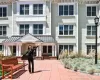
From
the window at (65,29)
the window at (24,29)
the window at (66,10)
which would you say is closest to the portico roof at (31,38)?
the window at (24,29)

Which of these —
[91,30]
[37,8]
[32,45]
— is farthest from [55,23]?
[91,30]

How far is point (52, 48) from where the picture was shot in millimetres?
36000

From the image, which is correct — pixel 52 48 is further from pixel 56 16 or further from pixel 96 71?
pixel 96 71

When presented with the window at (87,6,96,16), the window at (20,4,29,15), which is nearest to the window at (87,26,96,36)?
the window at (87,6,96,16)

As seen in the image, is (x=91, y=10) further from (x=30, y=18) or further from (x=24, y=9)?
(x=24, y=9)

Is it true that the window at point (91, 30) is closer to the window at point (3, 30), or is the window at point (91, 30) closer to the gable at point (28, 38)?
the gable at point (28, 38)

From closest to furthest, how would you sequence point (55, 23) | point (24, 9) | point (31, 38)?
point (31, 38)
point (24, 9)
point (55, 23)

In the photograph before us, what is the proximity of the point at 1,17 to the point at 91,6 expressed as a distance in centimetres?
1451

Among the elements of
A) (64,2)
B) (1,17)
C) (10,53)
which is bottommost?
(10,53)

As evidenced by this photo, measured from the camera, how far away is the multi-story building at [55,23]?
36906 mm

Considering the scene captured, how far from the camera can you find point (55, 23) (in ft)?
124

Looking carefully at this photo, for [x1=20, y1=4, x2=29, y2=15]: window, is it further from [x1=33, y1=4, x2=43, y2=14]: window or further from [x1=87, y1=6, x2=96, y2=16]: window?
[x1=87, y1=6, x2=96, y2=16]: window

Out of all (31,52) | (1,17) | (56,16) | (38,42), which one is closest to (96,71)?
(31,52)

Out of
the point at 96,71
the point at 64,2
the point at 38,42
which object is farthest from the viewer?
the point at 64,2
